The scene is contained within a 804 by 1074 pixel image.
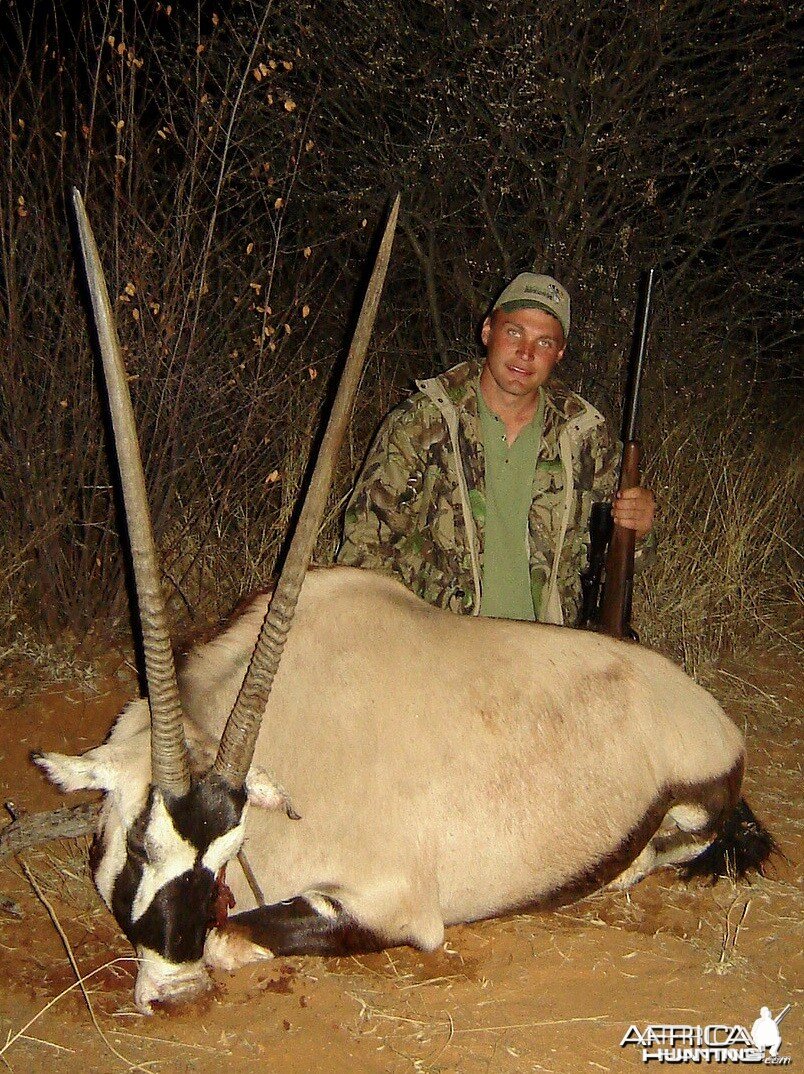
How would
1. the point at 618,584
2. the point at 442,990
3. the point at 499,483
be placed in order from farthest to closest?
the point at 499,483 → the point at 618,584 → the point at 442,990

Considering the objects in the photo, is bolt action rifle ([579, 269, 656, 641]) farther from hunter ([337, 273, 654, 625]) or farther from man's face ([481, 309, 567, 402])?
man's face ([481, 309, 567, 402])

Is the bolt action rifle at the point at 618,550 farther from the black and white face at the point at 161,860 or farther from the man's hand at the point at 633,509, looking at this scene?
the black and white face at the point at 161,860

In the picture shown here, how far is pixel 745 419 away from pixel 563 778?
4.31 m

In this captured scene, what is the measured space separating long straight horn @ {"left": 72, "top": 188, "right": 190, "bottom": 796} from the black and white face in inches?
2.6

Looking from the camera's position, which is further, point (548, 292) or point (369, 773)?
point (548, 292)

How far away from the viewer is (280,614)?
2277 millimetres

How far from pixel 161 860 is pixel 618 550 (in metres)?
2.10

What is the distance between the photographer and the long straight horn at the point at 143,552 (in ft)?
6.19

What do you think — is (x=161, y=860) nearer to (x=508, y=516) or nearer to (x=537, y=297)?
(x=508, y=516)

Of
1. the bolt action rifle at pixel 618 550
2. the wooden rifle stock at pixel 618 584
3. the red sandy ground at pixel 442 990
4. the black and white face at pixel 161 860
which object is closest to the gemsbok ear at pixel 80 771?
the black and white face at pixel 161 860

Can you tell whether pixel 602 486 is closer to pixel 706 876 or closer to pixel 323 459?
pixel 706 876

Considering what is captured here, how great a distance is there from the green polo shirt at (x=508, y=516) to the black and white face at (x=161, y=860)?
1850mm

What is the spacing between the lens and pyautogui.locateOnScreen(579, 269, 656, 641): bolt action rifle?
3717 millimetres

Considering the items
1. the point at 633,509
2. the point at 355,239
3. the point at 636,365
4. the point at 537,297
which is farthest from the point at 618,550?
the point at 355,239
